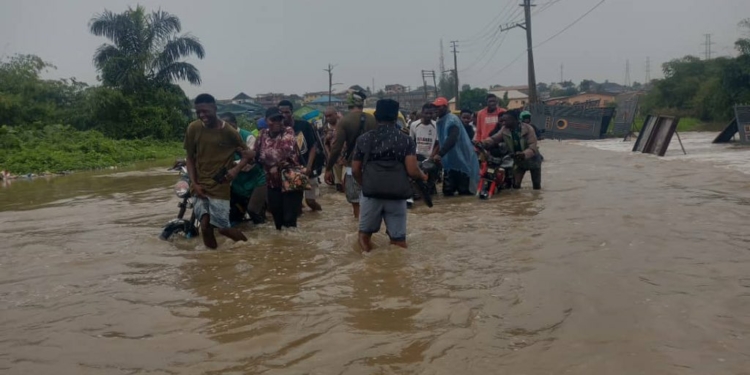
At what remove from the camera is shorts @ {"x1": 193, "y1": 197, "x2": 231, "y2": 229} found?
21.6ft

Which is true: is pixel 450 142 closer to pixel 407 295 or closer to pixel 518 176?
pixel 518 176

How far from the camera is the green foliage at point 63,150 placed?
21156 mm

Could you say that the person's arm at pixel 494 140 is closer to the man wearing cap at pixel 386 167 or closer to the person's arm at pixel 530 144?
the person's arm at pixel 530 144

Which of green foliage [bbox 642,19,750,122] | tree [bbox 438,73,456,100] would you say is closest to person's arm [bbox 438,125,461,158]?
green foliage [bbox 642,19,750,122]

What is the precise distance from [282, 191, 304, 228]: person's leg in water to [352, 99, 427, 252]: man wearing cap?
4.81 ft

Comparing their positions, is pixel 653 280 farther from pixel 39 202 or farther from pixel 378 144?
pixel 39 202

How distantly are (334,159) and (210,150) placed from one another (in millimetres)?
1459

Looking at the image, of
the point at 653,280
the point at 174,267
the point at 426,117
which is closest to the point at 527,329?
the point at 653,280

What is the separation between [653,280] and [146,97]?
32582 mm

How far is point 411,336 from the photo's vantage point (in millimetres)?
4180

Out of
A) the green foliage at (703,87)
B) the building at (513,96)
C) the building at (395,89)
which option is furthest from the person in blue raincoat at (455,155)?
the building at (395,89)

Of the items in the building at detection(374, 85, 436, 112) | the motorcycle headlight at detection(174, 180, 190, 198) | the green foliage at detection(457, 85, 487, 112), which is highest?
the building at detection(374, 85, 436, 112)

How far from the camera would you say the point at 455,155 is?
412 inches

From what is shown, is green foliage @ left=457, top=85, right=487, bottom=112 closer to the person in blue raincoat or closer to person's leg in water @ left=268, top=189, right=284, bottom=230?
the person in blue raincoat
